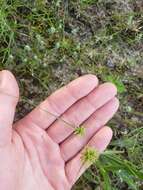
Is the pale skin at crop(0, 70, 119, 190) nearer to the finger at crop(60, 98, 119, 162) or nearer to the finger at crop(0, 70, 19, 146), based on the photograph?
the finger at crop(60, 98, 119, 162)

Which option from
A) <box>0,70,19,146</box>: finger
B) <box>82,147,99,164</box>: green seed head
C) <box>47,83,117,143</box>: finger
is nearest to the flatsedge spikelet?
<box>82,147,99,164</box>: green seed head

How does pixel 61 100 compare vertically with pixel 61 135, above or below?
above

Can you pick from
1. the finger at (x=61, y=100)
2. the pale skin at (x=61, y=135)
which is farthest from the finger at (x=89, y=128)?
the finger at (x=61, y=100)

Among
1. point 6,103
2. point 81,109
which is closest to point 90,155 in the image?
point 81,109

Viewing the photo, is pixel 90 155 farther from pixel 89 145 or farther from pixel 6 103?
pixel 6 103

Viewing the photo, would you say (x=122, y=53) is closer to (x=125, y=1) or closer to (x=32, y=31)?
(x=125, y=1)

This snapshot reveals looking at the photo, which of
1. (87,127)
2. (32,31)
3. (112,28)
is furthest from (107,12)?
(87,127)
